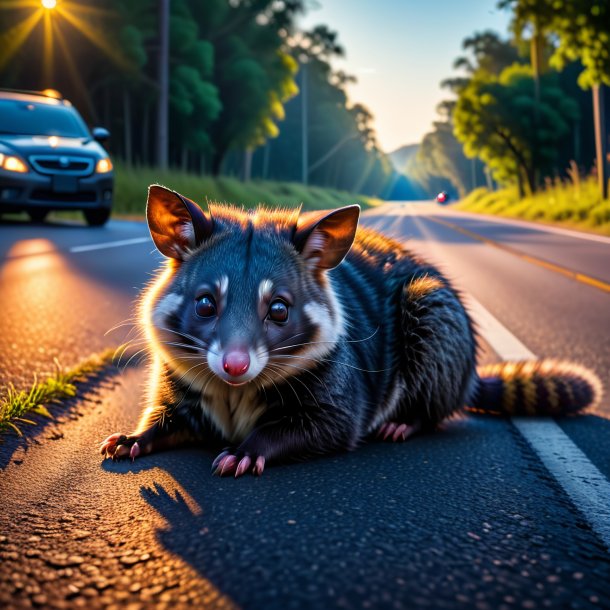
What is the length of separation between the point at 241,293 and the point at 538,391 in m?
2.11

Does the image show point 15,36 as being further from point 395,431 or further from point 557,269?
point 395,431

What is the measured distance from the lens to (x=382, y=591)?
1.90 metres

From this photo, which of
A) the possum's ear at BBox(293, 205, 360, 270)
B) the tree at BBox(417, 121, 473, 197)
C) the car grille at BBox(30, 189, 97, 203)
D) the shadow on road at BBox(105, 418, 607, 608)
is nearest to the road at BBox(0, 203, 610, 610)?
the shadow on road at BBox(105, 418, 607, 608)

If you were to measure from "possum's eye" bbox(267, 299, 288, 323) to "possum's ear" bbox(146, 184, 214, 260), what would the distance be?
0.51m

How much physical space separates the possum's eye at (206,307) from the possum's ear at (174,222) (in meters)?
0.40

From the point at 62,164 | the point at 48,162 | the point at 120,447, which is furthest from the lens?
the point at 62,164

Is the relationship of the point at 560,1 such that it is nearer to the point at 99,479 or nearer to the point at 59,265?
the point at 59,265

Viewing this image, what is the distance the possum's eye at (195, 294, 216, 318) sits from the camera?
116 inches

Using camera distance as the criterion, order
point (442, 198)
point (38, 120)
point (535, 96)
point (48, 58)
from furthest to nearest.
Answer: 1. point (535, 96)
2. point (48, 58)
3. point (38, 120)
4. point (442, 198)

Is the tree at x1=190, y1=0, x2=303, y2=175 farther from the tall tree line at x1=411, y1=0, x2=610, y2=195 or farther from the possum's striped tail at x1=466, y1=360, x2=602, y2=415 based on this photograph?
the possum's striped tail at x1=466, y1=360, x2=602, y2=415

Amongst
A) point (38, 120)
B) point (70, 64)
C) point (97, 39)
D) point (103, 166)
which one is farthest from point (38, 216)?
point (70, 64)

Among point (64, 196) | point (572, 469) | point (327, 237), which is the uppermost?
point (64, 196)

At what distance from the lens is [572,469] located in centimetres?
321

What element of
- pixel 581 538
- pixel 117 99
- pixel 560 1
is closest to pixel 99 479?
pixel 581 538
